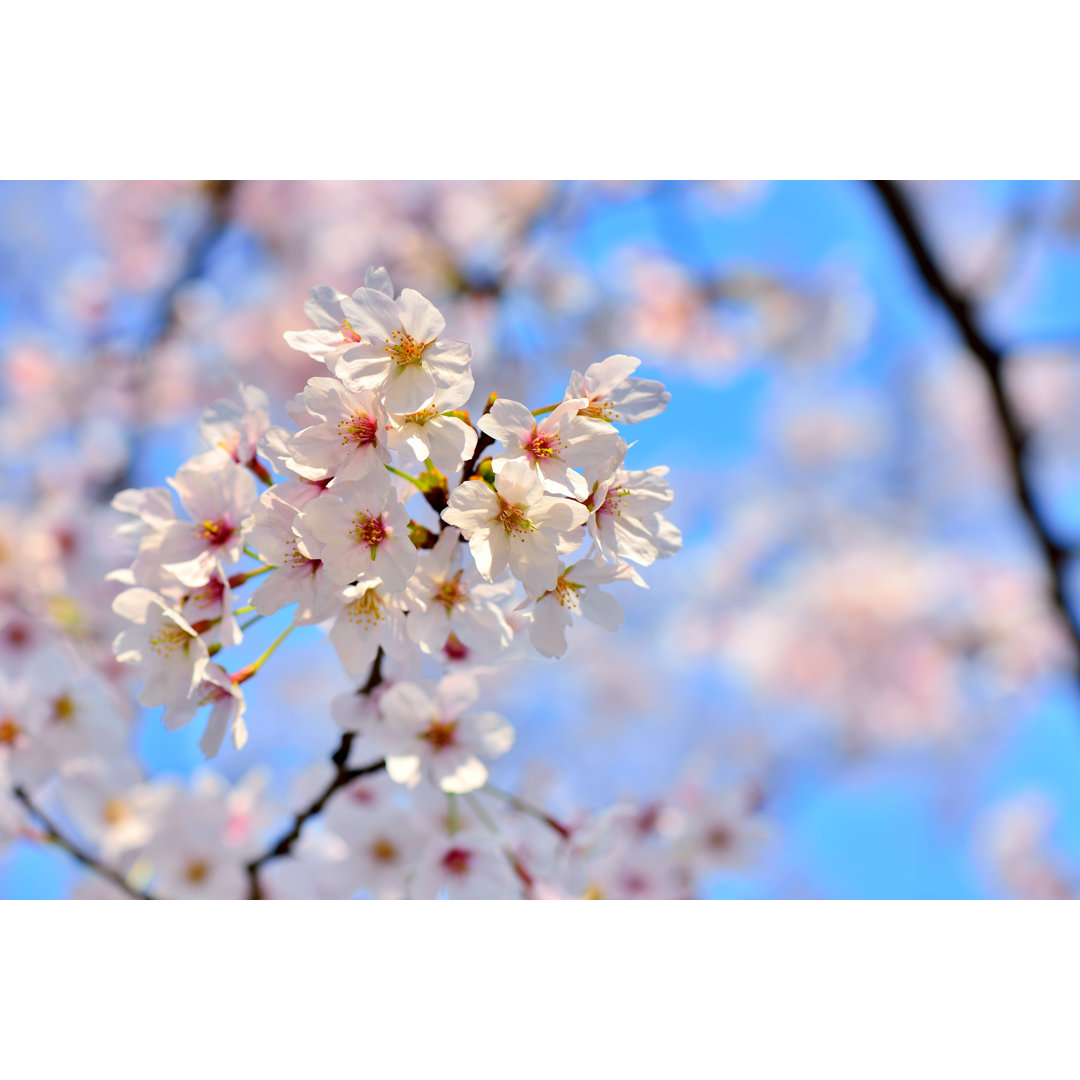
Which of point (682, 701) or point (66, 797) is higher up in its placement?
point (66, 797)

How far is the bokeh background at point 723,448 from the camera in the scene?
2.06 m

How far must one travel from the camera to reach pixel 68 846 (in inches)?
44.7

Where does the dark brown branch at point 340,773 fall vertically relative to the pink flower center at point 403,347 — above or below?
below

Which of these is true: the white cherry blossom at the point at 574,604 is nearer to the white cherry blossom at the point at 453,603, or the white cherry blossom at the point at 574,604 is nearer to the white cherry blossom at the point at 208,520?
the white cherry blossom at the point at 453,603

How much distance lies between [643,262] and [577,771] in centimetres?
302

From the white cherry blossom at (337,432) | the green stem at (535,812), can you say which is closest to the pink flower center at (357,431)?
the white cherry blossom at (337,432)

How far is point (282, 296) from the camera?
327 cm

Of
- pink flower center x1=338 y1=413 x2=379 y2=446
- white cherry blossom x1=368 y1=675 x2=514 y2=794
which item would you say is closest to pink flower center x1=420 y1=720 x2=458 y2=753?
white cherry blossom x1=368 y1=675 x2=514 y2=794

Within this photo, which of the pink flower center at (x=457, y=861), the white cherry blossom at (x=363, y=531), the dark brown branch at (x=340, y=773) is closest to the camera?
the white cherry blossom at (x=363, y=531)

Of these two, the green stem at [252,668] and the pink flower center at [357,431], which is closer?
the pink flower center at [357,431]

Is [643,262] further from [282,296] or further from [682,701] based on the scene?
[682,701]

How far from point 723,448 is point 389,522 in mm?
5116

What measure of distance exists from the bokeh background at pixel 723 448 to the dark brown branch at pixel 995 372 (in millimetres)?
11
